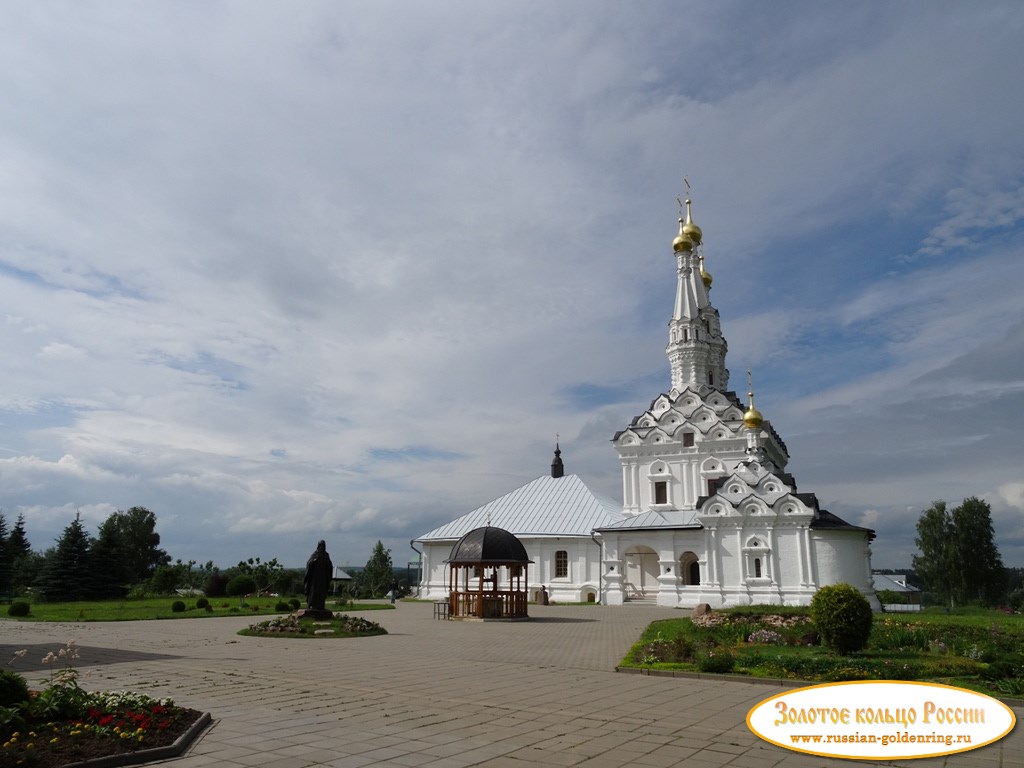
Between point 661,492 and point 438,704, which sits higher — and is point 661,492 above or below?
above

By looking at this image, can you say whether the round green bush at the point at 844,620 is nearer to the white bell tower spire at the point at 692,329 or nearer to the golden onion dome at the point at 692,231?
the white bell tower spire at the point at 692,329

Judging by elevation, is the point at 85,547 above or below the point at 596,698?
above

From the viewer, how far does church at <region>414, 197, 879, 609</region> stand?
111ft

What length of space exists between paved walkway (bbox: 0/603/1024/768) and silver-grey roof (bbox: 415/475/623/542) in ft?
79.5

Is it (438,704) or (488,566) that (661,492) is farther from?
(438,704)

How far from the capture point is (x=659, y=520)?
125 feet

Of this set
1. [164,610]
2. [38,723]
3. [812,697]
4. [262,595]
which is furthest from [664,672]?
[262,595]

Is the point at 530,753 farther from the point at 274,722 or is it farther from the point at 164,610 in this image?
the point at 164,610

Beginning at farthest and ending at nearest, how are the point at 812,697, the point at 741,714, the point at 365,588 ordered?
the point at 365,588
the point at 741,714
the point at 812,697

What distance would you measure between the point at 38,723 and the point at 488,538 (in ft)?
66.9

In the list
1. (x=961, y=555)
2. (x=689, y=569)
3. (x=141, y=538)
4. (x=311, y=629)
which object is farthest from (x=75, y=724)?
(x=141, y=538)

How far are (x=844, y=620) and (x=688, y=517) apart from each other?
24.4m

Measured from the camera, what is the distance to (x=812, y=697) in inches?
311
